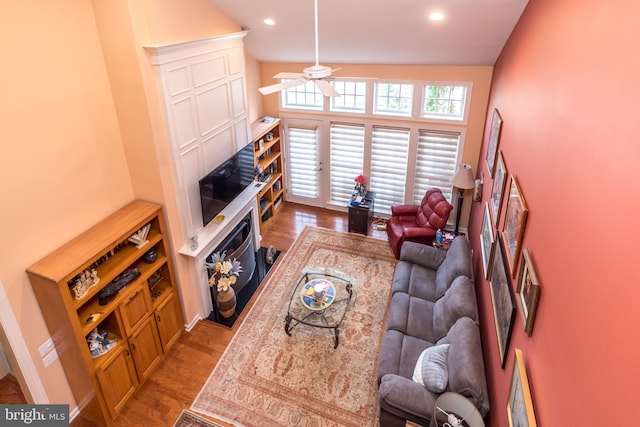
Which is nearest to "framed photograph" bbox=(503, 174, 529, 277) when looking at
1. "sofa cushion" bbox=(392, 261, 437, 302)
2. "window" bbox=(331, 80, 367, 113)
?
"sofa cushion" bbox=(392, 261, 437, 302)

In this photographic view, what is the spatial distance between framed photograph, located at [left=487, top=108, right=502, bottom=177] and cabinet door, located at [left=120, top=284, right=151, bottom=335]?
4.33 metres

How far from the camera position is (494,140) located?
5039 millimetres

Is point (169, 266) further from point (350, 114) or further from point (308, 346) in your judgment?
point (350, 114)

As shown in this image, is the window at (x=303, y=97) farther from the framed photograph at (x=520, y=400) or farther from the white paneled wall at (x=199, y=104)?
the framed photograph at (x=520, y=400)

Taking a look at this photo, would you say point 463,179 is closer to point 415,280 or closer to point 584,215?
point 415,280

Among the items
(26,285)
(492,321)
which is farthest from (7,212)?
(492,321)

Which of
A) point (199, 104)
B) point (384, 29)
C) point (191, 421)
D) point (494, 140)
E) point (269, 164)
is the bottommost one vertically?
point (191, 421)

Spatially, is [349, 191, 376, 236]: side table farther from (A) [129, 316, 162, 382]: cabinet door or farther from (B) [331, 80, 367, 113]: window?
(A) [129, 316, 162, 382]: cabinet door

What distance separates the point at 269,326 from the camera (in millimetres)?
5434

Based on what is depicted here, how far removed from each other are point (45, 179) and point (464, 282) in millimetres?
4393

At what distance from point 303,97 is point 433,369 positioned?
5.40 meters

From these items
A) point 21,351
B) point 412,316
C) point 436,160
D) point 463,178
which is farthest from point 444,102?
point 21,351

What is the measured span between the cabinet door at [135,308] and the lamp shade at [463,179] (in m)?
4.79

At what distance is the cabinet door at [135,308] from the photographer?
4258 mm
